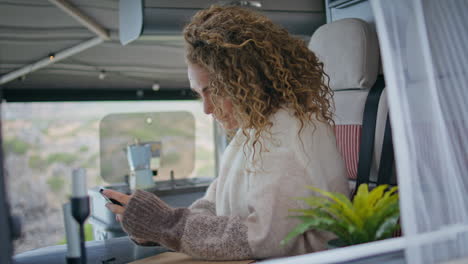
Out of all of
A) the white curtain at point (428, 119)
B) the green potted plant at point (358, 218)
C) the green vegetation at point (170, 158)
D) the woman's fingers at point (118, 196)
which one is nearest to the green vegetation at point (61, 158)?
the green vegetation at point (170, 158)

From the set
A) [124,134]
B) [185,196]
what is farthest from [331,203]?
[124,134]

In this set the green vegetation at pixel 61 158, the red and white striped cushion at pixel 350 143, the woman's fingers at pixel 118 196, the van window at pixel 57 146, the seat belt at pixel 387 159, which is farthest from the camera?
the green vegetation at pixel 61 158

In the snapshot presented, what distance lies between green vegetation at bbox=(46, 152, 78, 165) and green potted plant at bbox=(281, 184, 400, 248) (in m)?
3.16

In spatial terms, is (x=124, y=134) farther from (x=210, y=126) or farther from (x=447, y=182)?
(x=447, y=182)

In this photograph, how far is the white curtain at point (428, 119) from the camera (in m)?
1.01

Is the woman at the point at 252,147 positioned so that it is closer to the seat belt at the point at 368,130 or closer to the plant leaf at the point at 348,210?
the plant leaf at the point at 348,210

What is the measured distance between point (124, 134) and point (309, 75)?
329cm

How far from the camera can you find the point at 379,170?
1.77 metres

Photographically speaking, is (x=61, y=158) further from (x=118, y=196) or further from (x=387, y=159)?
(x=387, y=159)

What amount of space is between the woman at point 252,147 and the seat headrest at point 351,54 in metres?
0.34

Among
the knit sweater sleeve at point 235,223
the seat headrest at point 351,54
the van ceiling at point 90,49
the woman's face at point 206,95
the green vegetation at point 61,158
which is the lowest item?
the knit sweater sleeve at point 235,223

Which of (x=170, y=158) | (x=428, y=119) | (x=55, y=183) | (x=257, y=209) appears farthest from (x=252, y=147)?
(x=170, y=158)

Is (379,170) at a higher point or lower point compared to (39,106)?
lower

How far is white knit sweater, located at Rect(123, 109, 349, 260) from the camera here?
126 cm
